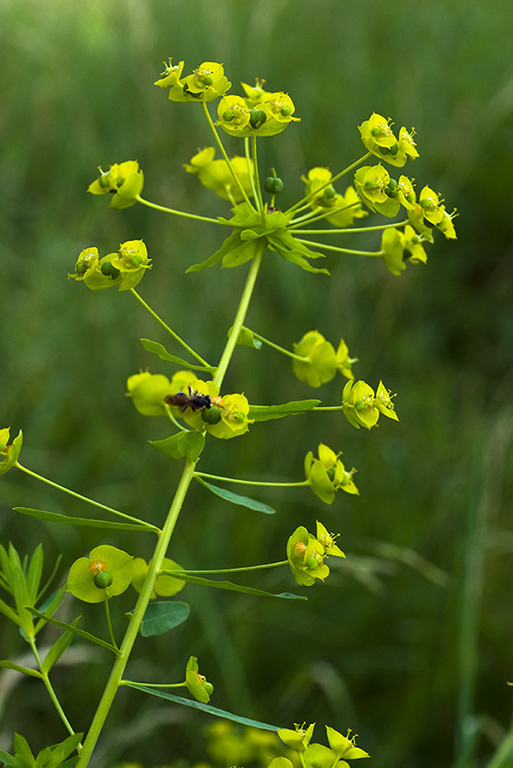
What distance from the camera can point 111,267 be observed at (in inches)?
33.5

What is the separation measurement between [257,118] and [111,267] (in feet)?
0.74

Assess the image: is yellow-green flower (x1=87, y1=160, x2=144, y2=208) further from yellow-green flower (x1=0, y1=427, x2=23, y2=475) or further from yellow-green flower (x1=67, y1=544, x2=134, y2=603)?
yellow-green flower (x1=67, y1=544, x2=134, y2=603)

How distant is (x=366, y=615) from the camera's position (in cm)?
231

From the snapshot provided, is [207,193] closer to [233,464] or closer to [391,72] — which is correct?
[233,464]

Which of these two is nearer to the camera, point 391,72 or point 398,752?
point 398,752

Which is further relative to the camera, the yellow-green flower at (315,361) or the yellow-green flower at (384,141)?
the yellow-green flower at (315,361)

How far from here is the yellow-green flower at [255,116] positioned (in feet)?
2.81

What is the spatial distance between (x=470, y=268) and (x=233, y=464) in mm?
1767

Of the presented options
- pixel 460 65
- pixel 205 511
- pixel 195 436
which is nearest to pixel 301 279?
pixel 205 511

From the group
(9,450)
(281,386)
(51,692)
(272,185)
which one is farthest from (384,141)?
(281,386)

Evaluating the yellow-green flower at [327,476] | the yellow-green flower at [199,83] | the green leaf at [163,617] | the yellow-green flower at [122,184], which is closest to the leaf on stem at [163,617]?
the green leaf at [163,617]

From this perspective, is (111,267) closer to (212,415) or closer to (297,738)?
(212,415)

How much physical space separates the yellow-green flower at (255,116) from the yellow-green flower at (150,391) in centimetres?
30

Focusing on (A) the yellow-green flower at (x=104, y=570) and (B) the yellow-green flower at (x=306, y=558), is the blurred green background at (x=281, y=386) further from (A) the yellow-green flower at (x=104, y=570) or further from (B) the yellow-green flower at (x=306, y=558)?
(A) the yellow-green flower at (x=104, y=570)
